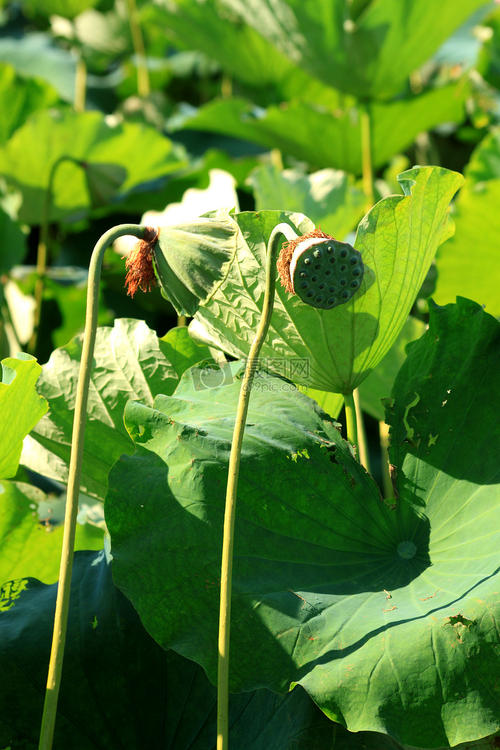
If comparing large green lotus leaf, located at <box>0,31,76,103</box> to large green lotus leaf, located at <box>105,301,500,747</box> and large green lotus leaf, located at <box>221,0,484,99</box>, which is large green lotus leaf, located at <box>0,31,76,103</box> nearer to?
large green lotus leaf, located at <box>221,0,484,99</box>

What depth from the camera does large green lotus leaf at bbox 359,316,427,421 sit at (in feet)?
2.98

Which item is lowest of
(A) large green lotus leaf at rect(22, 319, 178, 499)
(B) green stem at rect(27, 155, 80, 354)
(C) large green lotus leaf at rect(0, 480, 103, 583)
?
(B) green stem at rect(27, 155, 80, 354)

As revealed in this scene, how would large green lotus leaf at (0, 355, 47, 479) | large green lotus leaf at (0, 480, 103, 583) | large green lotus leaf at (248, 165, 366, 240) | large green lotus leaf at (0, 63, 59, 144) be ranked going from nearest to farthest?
1. large green lotus leaf at (0, 355, 47, 479)
2. large green lotus leaf at (0, 480, 103, 583)
3. large green lotus leaf at (248, 165, 366, 240)
4. large green lotus leaf at (0, 63, 59, 144)

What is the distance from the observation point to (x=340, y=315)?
68cm

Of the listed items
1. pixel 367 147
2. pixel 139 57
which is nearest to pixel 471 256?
pixel 367 147

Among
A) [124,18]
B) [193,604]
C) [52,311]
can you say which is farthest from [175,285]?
[124,18]

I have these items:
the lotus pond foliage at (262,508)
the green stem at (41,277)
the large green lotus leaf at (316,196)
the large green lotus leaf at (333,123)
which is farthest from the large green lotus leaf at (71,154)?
the lotus pond foliage at (262,508)

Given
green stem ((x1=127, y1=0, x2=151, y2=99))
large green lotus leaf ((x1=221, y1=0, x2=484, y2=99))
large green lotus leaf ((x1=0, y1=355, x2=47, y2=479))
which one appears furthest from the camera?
green stem ((x1=127, y1=0, x2=151, y2=99))

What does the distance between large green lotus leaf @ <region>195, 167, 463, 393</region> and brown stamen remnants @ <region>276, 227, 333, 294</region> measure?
9cm

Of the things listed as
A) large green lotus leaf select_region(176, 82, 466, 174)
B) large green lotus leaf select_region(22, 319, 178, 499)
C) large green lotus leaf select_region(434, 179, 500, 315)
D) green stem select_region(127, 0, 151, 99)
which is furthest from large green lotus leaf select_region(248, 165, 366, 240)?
green stem select_region(127, 0, 151, 99)

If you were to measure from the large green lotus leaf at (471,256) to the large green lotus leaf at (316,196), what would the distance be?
0.17 meters

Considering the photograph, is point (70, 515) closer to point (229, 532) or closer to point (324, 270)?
point (229, 532)

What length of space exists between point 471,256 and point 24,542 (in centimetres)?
72

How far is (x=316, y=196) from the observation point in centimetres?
107
